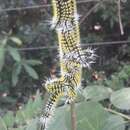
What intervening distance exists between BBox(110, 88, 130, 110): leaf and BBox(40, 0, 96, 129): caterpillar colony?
0.90ft

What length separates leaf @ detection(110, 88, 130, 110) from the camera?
2.83 ft

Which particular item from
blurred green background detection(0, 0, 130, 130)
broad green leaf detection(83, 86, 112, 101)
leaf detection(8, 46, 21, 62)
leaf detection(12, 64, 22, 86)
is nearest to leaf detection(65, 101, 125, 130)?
broad green leaf detection(83, 86, 112, 101)

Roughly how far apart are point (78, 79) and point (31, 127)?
0.28 metres

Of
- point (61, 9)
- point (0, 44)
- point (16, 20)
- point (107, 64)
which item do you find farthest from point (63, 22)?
point (16, 20)

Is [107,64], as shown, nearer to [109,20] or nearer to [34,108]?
[109,20]

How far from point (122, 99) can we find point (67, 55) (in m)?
0.34

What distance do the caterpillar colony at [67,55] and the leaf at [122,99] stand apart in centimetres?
27

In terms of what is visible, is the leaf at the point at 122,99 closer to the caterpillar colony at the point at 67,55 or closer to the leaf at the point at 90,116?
the leaf at the point at 90,116

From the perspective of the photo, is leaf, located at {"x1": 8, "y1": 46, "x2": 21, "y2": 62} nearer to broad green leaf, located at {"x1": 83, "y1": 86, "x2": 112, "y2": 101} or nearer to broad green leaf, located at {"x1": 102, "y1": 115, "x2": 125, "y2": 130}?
broad green leaf, located at {"x1": 83, "y1": 86, "x2": 112, "y2": 101}

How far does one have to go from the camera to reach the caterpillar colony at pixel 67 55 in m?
0.56

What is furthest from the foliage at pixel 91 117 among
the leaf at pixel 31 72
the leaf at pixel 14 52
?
the leaf at pixel 31 72

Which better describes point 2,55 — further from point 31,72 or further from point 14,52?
point 31,72

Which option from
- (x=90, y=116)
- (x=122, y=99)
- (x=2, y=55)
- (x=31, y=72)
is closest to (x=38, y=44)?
(x=31, y=72)

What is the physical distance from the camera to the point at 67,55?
0.57 metres
